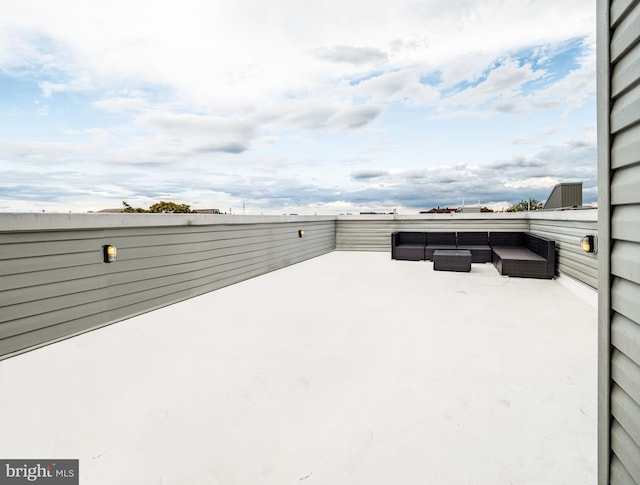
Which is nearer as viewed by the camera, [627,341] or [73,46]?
[627,341]

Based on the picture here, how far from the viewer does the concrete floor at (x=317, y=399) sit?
150 cm

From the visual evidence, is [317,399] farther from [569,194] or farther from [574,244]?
[569,194]

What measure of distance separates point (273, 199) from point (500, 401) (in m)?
12.6

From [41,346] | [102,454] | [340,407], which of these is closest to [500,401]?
[340,407]

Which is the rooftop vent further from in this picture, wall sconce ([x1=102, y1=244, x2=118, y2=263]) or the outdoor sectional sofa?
wall sconce ([x1=102, y1=244, x2=118, y2=263])

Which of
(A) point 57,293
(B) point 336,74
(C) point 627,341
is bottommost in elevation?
(A) point 57,293

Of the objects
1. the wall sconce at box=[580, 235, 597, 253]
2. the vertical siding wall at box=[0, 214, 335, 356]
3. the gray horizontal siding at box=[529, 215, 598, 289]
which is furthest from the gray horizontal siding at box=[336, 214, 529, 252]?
the vertical siding wall at box=[0, 214, 335, 356]

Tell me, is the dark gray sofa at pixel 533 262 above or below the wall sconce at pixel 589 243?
below

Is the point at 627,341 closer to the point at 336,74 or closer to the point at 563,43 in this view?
the point at 563,43

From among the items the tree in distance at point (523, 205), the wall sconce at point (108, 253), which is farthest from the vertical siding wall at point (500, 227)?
the tree in distance at point (523, 205)

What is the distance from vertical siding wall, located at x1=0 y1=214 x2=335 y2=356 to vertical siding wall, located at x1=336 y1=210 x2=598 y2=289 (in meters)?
5.43

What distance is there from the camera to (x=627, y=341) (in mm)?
933

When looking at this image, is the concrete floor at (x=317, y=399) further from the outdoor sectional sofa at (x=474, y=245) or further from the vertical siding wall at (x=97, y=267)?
the outdoor sectional sofa at (x=474, y=245)

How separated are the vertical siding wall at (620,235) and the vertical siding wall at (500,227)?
4024 mm
